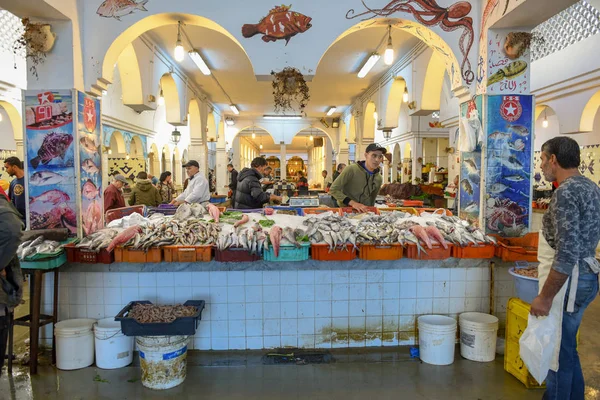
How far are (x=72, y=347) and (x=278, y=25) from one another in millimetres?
4392

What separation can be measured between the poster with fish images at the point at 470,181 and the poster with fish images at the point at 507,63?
295mm

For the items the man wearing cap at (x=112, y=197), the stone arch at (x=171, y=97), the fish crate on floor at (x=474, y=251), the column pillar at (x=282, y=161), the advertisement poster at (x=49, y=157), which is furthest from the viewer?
the column pillar at (x=282, y=161)

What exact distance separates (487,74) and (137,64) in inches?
295

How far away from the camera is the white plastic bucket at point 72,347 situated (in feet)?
13.6

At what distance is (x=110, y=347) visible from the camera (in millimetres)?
4176

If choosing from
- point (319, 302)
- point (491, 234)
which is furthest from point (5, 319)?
point (491, 234)

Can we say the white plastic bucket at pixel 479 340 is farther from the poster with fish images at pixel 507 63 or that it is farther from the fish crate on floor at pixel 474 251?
the poster with fish images at pixel 507 63

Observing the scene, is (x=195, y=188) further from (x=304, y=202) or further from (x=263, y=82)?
(x=263, y=82)

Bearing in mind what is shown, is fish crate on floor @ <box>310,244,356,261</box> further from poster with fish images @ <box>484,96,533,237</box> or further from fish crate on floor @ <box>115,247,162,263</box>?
poster with fish images @ <box>484,96,533,237</box>

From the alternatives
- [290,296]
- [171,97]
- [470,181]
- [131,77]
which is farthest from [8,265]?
[171,97]

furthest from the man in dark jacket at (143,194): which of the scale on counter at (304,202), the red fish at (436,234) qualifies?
the red fish at (436,234)

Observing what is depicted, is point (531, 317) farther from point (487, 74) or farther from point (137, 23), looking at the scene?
point (137, 23)

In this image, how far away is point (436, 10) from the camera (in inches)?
202

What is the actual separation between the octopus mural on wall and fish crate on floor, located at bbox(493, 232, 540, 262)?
6.82 ft
